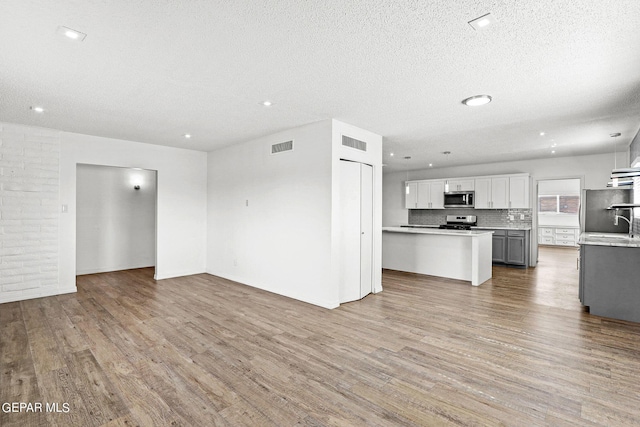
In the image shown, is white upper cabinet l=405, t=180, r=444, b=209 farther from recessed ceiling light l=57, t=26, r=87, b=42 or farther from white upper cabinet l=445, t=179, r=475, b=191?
recessed ceiling light l=57, t=26, r=87, b=42

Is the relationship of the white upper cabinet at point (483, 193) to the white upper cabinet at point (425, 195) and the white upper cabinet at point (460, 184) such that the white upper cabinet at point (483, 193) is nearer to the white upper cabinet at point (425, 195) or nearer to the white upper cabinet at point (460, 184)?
the white upper cabinet at point (460, 184)

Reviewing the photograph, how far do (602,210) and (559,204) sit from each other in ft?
18.1

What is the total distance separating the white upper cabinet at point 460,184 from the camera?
855 centimetres

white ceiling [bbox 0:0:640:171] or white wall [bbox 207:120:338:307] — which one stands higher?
white ceiling [bbox 0:0:640:171]

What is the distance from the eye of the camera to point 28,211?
16.5 ft

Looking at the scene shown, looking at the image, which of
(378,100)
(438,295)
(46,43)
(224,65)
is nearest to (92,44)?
(46,43)

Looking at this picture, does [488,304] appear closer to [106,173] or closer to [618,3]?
[618,3]

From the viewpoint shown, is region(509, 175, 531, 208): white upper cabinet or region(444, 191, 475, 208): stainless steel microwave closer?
region(509, 175, 531, 208): white upper cabinet

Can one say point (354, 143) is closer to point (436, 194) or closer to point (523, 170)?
point (436, 194)

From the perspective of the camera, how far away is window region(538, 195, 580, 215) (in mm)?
11383

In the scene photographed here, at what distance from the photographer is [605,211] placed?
6926 mm

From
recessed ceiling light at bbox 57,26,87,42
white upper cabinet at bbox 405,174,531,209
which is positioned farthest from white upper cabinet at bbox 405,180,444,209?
recessed ceiling light at bbox 57,26,87,42

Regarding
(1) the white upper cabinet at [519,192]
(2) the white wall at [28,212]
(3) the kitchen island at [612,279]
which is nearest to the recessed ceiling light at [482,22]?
(3) the kitchen island at [612,279]

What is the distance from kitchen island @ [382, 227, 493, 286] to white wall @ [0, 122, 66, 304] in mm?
6159
